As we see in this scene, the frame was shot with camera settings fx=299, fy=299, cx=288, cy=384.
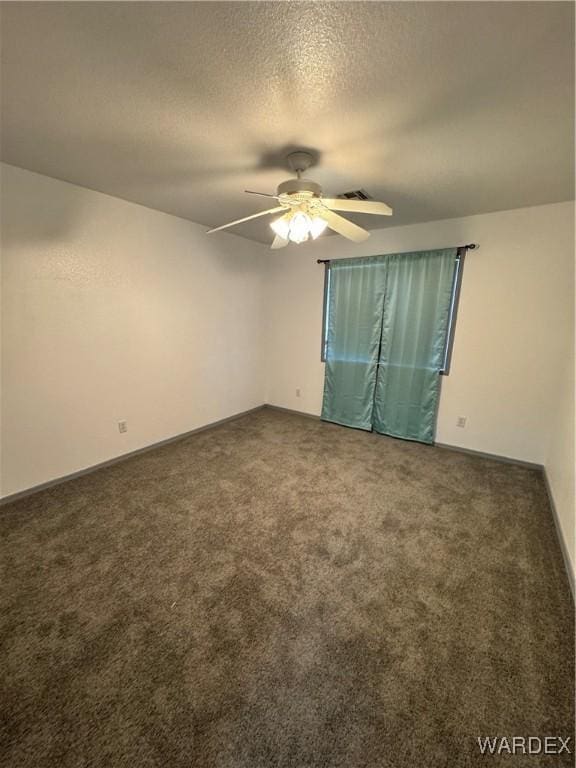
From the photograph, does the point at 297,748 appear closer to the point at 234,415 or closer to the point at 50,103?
the point at 50,103

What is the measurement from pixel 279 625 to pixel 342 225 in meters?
2.32

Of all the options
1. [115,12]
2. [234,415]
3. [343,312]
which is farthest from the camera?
[234,415]

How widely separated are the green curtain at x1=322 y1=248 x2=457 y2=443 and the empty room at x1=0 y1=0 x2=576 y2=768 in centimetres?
3

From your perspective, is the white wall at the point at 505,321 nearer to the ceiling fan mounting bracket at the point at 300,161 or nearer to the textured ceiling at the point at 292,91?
the textured ceiling at the point at 292,91

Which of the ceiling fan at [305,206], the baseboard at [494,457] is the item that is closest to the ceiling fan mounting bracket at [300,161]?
the ceiling fan at [305,206]

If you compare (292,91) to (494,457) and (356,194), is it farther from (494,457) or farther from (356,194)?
(494,457)

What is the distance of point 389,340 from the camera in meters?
3.38

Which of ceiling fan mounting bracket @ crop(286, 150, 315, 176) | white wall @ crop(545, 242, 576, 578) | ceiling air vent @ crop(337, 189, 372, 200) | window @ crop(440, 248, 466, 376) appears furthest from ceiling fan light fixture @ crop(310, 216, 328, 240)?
white wall @ crop(545, 242, 576, 578)

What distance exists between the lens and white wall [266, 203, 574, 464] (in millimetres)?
2570

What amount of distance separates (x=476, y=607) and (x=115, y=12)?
285cm

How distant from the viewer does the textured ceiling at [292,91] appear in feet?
3.25

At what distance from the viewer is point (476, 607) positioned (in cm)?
151

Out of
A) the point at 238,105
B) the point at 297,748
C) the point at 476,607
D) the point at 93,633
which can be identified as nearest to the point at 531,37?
the point at 238,105

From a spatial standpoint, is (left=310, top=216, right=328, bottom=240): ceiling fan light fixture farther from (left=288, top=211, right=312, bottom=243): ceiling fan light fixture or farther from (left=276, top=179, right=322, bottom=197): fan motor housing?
(left=276, top=179, right=322, bottom=197): fan motor housing
